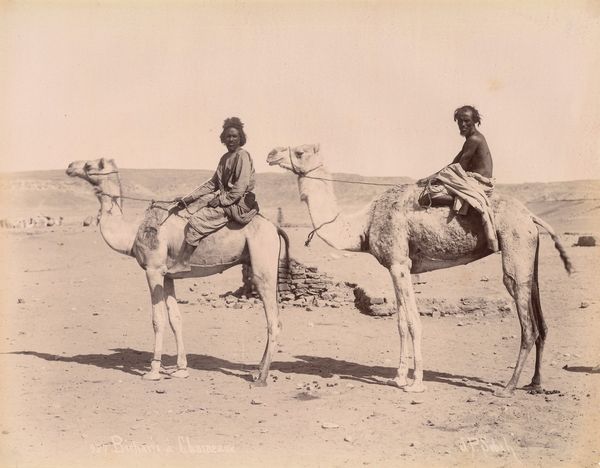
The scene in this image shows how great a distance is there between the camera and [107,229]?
31.3 feet

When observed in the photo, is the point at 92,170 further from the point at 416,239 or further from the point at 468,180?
the point at 468,180

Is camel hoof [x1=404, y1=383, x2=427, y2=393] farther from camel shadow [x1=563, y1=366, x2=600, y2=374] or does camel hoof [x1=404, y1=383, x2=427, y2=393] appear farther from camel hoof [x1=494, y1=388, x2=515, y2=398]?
camel shadow [x1=563, y1=366, x2=600, y2=374]

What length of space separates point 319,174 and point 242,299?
624 cm

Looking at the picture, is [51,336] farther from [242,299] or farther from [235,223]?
A: [235,223]

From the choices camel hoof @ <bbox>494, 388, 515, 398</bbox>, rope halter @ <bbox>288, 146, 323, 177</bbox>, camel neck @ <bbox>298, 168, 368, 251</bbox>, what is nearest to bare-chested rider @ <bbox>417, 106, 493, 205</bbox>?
camel neck @ <bbox>298, 168, 368, 251</bbox>

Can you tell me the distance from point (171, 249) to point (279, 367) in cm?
234

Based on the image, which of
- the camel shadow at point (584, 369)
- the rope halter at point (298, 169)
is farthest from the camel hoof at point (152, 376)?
the camel shadow at point (584, 369)

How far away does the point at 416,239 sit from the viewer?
878 centimetres

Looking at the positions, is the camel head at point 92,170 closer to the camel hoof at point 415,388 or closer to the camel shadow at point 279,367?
the camel shadow at point 279,367

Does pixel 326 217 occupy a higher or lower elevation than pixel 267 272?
higher

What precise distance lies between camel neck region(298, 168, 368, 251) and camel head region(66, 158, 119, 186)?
2.72m

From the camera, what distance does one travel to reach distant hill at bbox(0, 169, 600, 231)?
39469mm

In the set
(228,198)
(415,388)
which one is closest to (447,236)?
(415,388)

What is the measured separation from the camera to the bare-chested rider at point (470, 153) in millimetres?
8578
